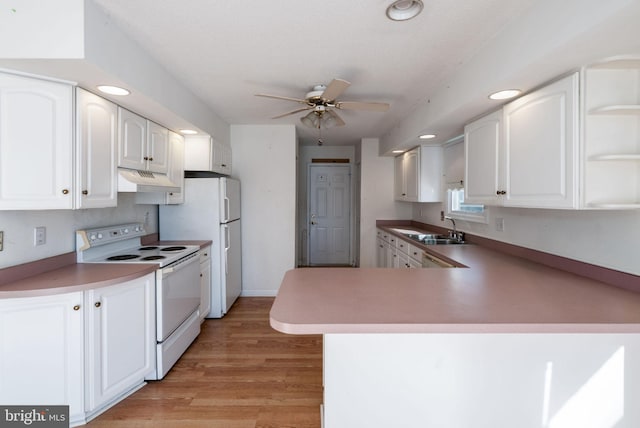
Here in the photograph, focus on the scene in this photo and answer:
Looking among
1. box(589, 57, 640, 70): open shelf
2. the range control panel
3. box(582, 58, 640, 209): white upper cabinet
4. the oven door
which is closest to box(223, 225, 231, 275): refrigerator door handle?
the oven door

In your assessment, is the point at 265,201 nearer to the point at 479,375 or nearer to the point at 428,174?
the point at 428,174

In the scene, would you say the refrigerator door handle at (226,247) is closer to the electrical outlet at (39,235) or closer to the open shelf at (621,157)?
the electrical outlet at (39,235)

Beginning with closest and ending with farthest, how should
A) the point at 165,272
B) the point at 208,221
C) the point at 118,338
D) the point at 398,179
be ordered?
the point at 118,338, the point at 165,272, the point at 208,221, the point at 398,179

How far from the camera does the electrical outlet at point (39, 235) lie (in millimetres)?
1939

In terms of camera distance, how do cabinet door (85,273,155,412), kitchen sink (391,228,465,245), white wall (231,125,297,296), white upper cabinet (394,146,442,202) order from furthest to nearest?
white wall (231,125,297,296) < white upper cabinet (394,146,442,202) < kitchen sink (391,228,465,245) < cabinet door (85,273,155,412)

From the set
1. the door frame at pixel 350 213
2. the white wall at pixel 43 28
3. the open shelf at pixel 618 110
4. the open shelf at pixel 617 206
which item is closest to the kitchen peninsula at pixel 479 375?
the open shelf at pixel 617 206

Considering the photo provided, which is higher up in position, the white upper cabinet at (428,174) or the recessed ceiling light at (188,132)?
the recessed ceiling light at (188,132)

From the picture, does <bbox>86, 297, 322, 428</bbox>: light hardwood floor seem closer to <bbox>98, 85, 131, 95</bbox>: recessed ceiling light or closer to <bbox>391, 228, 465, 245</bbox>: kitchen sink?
<bbox>391, 228, 465, 245</bbox>: kitchen sink

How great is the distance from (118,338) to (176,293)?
56cm

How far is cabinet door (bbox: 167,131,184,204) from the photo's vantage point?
305cm

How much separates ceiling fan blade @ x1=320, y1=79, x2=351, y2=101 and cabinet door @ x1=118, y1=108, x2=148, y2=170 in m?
1.49

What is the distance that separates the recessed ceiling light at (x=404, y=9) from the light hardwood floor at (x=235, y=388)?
234 centimetres

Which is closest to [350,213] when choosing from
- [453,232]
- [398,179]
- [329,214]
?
[329,214]

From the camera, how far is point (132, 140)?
2.36 meters
